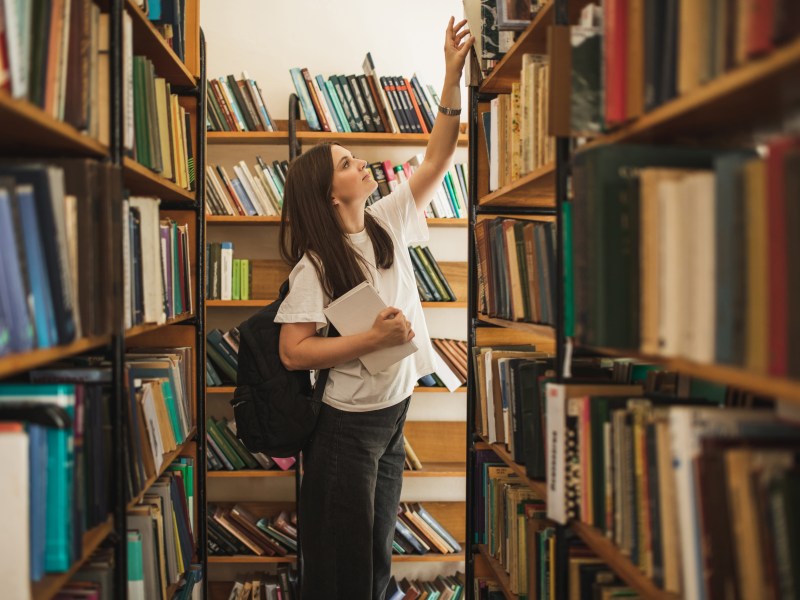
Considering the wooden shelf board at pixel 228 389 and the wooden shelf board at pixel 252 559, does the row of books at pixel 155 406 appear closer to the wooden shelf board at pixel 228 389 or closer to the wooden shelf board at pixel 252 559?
the wooden shelf board at pixel 228 389

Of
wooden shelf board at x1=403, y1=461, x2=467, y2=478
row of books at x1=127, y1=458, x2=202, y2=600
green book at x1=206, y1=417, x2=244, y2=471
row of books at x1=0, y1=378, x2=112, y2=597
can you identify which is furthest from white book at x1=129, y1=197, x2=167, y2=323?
wooden shelf board at x1=403, y1=461, x2=467, y2=478

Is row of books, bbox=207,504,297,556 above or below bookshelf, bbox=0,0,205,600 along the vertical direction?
below

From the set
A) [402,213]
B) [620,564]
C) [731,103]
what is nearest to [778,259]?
[731,103]

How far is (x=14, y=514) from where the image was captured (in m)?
0.93

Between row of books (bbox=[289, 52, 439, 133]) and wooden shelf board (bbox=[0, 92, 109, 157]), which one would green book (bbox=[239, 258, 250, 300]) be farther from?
wooden shelf board (bbox=[0, 92, 109, 157])

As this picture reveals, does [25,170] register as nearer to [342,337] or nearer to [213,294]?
[342,337]

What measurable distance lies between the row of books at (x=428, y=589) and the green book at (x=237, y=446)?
0.73m

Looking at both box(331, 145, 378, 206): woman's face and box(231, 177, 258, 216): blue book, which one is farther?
box(231, 177, 258, 216): blue book

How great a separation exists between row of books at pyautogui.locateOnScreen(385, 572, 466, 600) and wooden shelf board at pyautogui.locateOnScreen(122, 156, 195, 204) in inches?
67.7

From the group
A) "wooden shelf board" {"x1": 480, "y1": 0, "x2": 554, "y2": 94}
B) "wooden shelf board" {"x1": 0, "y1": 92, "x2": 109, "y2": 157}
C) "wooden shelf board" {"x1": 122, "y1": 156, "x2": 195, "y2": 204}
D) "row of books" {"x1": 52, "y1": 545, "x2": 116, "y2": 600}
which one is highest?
"wooden shelf board" {"x1": 480, "y1": 0, "x2": 554, "y2": 94}

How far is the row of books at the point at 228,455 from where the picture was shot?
111 inches

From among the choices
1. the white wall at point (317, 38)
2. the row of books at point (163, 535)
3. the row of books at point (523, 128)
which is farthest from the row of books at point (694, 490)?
the white wall at point (317, 38)

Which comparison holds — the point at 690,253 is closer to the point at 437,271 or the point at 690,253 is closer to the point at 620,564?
the point at 620,564

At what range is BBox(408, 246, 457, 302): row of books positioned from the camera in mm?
2859
